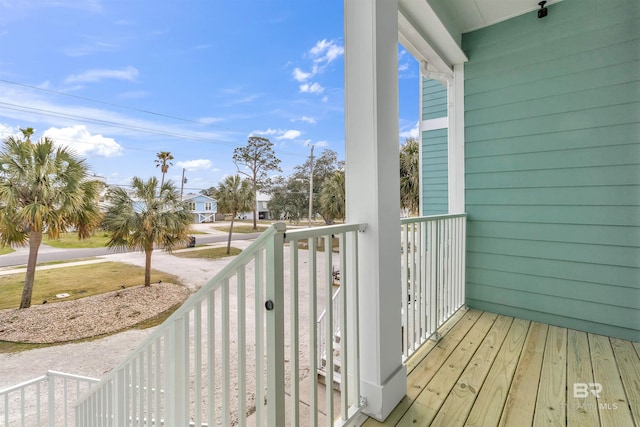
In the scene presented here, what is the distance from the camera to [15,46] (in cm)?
126

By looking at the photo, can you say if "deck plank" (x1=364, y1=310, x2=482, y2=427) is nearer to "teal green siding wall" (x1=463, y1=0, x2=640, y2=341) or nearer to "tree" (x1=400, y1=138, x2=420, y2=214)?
"teal green siding wall" (x1=463, y1=0, x2=640, y2=341)

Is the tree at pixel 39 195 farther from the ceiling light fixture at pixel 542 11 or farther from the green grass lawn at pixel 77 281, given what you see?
the ceiling light fixture at pixel 542 11

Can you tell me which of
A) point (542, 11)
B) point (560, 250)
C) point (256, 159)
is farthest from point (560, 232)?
point (256, 159)

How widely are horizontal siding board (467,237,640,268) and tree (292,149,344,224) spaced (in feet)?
6.12

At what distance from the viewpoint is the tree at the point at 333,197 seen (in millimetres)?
1634

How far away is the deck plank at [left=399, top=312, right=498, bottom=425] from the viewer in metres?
1.57

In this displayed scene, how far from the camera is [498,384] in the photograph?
180 cm

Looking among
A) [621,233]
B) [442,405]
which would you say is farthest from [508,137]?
[442,405]

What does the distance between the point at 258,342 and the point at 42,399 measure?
128 centimetres

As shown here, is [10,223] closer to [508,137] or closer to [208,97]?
[208,97]

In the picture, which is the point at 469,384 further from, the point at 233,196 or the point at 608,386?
the point at 233,196

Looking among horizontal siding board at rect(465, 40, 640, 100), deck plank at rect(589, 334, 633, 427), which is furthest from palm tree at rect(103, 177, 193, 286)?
horizontal siding board at rect(465, 40, 640, 100)

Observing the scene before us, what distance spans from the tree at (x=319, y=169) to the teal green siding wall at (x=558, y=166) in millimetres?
1776

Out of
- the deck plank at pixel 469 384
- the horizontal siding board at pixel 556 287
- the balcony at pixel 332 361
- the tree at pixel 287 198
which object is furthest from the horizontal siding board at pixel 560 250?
the tree at pixel 287 198
